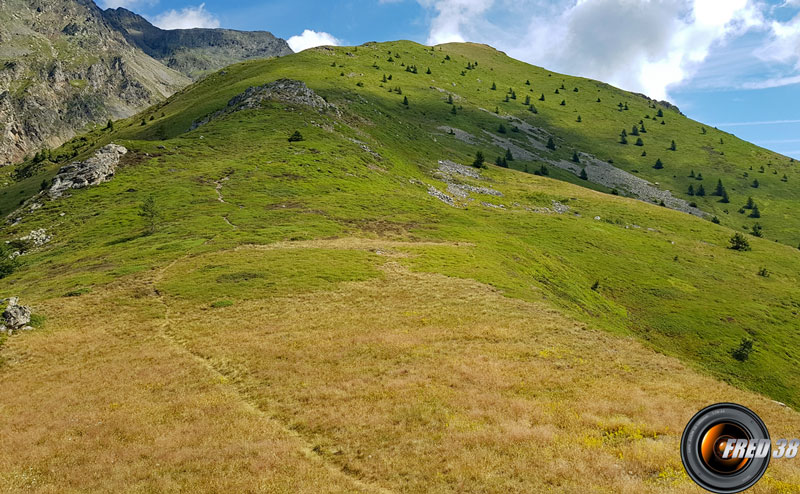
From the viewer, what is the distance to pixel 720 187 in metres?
162

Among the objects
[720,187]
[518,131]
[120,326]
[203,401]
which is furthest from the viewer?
[518,131]

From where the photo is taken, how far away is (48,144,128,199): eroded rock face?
74.8 metres

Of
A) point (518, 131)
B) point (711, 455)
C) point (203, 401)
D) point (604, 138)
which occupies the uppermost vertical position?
point (604, 138)

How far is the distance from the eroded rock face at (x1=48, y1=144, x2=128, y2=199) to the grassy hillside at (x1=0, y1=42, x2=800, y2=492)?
123 inches

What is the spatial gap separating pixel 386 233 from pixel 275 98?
7572 cm

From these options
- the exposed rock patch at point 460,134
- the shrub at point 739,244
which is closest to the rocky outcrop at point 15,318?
the shrub at point 739,244

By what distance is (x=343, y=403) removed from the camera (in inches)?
767

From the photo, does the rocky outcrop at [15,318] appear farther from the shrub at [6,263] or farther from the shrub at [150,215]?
the shrub at [150,215]

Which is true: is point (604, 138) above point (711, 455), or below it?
above

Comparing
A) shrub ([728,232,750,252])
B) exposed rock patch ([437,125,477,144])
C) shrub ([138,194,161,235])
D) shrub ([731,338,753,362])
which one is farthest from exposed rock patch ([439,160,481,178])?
shrub ([731,338,753,362])

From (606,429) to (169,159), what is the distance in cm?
9400

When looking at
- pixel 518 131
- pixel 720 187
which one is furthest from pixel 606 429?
pixel 720 187

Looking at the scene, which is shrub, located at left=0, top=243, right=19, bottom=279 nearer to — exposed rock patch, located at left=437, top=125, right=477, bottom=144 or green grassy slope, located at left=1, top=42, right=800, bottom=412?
green grassy slope, located at left=1, top=42, right=800, bottom=412

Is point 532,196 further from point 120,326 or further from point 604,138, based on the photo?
point 604,138
